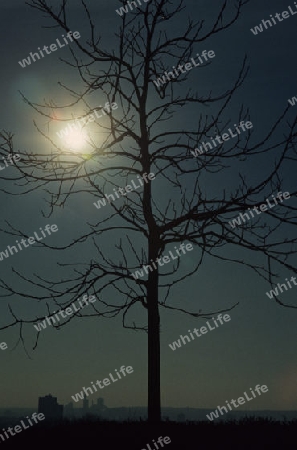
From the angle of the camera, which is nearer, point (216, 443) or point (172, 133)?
point (216, 443)

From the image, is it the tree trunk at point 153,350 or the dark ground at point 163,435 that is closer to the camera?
the dark ground at point 163,435

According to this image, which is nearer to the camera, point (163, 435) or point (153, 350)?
point (163, 435)

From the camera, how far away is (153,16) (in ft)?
35.0

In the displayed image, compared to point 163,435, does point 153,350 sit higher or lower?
higher

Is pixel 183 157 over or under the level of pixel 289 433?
over

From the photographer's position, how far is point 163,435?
8.08 meters

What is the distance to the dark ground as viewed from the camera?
25.4 feet

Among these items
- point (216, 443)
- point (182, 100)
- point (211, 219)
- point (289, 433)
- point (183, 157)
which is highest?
point (182, 100)

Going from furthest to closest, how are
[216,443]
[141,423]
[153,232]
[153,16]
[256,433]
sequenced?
[153,16], [153,232], [141,423], [256,433], [216,443]

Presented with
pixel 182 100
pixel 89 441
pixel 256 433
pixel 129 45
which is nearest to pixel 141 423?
pixel 89 441

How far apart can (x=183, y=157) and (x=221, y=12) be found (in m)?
2.79

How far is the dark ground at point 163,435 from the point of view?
7.74m

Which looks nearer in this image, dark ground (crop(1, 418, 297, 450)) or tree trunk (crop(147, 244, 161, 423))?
A: dark ground (crop(1, 418, 297, 450))

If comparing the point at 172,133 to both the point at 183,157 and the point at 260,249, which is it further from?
the point at 260,249
